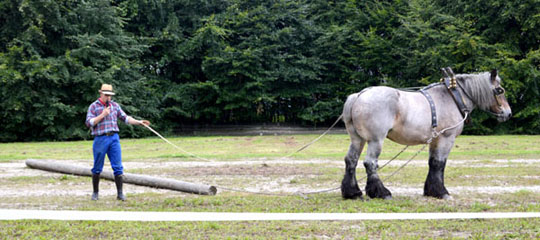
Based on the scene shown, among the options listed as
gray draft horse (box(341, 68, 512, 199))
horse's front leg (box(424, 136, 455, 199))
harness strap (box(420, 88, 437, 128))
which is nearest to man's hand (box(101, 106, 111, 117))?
gray draft horse (box(341, 68, 512, 199))

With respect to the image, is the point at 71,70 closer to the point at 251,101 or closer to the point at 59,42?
the point at 59,42

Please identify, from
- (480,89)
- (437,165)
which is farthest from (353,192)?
(480,89)

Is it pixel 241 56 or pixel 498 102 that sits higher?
pixel 241 56

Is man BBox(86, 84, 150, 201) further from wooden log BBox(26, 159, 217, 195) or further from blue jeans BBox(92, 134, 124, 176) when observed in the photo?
wooden log BBox(26, 159, 217, 195)

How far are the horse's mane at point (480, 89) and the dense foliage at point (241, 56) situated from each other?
2290 cm

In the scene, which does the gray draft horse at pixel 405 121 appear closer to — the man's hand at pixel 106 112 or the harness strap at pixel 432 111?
the harness strap at pixel 432 111

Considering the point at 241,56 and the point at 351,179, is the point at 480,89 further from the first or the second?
the point at 241,56

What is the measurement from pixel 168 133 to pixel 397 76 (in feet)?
56.8

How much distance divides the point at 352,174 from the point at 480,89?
3123mm

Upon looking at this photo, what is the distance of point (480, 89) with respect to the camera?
32.9 ft

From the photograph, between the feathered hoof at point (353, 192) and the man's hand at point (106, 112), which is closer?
the man's hand at point (106, 112)

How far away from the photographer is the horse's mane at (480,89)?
1002cm

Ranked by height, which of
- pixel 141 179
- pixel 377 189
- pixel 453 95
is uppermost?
pixel 453 95

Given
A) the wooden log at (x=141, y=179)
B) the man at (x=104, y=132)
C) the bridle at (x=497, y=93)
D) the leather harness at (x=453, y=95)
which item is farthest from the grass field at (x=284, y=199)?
the bridle at (x=497, y=93)
